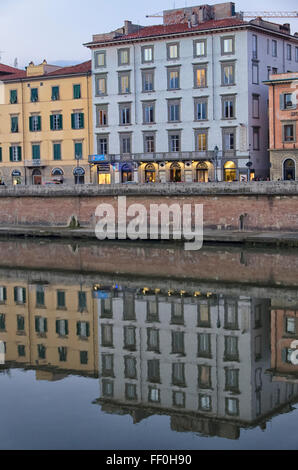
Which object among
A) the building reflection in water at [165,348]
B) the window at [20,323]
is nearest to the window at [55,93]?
the building reflection in water at [165,348]

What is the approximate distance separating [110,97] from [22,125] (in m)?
9.66

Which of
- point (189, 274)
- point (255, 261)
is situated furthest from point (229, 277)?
point (255, 261)

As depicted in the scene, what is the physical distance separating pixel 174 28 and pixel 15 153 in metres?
18.9

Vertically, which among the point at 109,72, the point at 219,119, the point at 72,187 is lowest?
the point at 72,187

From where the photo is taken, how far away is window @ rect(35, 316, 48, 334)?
2822 cm

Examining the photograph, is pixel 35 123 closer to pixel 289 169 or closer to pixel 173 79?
pixel 173 79

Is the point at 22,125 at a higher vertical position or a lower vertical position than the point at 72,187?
higher

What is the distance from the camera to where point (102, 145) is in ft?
228

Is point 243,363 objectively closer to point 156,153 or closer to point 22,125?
point 156,153

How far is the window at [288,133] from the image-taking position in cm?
5847

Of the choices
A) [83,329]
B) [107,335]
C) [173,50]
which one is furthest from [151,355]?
[173,50]
